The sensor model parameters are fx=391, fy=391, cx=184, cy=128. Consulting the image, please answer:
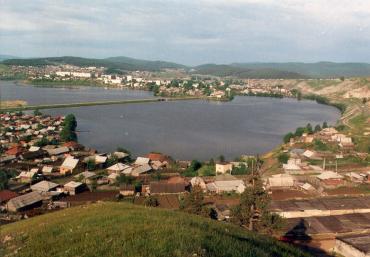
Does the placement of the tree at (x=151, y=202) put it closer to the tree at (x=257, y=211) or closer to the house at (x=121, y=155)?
the tree at (x=257, y=211)

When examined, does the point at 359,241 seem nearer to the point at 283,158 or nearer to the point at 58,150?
the point at 283,158

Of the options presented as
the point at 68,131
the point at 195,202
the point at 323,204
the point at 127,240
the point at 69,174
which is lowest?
the point at 69,174

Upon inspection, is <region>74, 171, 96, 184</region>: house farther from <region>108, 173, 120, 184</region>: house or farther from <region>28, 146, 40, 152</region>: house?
<region>28, 146, 40, 152</region>: house

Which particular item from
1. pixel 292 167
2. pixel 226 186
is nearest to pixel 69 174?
pixel 226 186

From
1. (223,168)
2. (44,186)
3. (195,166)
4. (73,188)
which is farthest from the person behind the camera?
(195,166)

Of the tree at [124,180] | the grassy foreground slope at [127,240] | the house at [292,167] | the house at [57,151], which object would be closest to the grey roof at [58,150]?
the house at [57,151]
